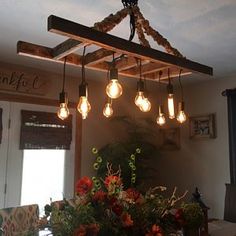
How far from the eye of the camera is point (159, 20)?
7.04 feet

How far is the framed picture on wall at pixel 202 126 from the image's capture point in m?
3.78

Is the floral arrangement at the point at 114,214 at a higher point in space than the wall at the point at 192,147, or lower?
lower

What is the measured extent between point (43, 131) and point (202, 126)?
6.71ft

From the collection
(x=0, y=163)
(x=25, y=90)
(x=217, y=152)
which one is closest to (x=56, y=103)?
(x=25, y=90)

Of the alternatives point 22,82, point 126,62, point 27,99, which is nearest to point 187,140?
point 27,99

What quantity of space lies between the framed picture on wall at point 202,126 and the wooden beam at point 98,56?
261 cm

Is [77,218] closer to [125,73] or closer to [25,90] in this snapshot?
[125,73]

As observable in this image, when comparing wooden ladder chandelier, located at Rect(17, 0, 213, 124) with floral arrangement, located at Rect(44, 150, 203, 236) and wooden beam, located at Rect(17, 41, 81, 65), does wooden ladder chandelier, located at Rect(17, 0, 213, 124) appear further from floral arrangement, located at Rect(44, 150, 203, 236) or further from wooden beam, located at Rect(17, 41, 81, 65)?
floral arrangement, located at Rect(44, 150, 203, 236)

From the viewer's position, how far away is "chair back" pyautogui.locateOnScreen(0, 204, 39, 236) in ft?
7.59

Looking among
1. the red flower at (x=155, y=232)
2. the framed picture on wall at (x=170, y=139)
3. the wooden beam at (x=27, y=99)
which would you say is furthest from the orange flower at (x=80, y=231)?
the framed picture on wall at (x=170, y=139)

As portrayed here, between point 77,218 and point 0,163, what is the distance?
2097 millimetres

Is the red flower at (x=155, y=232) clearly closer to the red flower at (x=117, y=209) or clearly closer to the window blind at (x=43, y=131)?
the red flower at (x=117, y=209)

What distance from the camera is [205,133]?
12.7 feet

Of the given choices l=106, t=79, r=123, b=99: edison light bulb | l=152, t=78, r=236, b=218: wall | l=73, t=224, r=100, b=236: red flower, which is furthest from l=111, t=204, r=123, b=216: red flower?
l=152, t=78, r=236, b=218: wall
